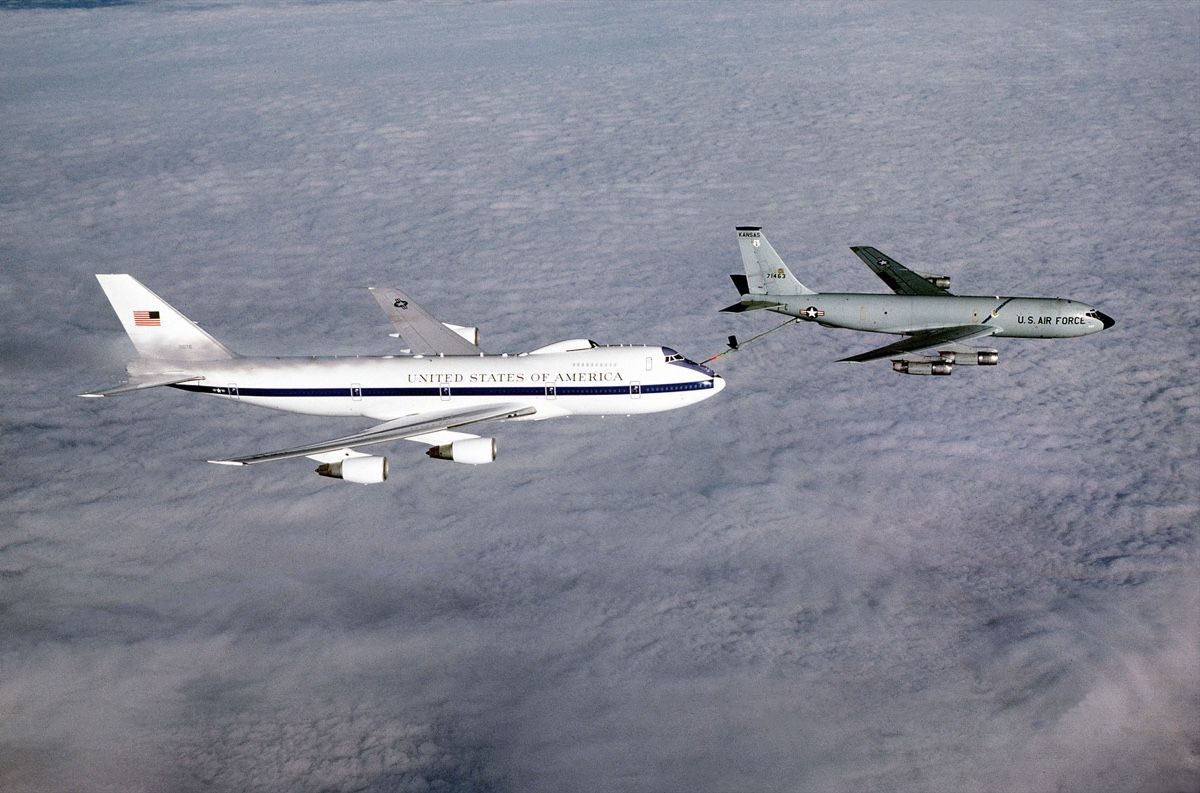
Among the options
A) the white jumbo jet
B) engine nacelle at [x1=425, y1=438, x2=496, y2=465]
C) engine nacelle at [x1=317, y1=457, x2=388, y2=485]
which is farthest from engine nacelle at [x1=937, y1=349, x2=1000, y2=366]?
engine nacelle at [x1=317, y1=457, x2=388, y2=485]

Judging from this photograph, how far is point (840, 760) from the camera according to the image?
42719 mm

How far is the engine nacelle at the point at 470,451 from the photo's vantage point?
184 feet

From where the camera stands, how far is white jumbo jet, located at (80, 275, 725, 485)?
6041 cm

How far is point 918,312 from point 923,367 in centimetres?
493

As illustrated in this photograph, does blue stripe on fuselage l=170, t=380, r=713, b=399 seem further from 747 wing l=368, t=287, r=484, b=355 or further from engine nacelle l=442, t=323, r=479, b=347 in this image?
engine nacelle l=442, t=323, r=479, b=347

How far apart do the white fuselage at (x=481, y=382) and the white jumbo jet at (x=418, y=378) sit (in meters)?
0.06

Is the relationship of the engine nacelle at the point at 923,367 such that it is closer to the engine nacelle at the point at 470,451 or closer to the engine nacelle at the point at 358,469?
the engine nacelle at the point at 470,451

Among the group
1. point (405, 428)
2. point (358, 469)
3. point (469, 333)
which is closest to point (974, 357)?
point (469, 333)

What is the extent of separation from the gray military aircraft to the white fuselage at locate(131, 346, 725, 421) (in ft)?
36.9

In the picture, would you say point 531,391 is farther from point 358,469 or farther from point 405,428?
point 358,469

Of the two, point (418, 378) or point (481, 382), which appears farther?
point (418, 378)

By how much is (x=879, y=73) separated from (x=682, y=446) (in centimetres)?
11045

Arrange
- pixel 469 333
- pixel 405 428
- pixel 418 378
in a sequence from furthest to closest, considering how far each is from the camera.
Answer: pixel 469 333
pixel 418 378
pixel 405 428

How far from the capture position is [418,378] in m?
60.7
